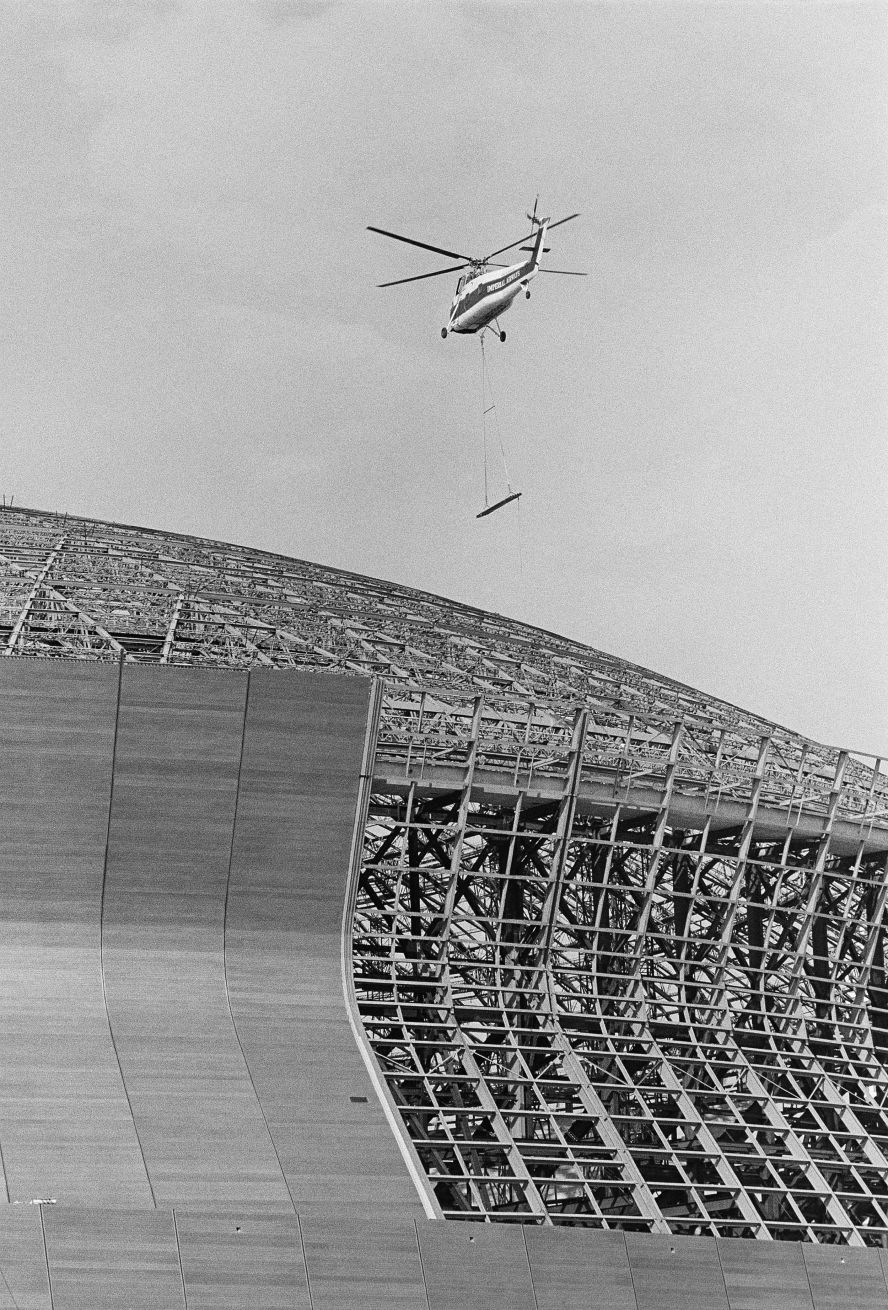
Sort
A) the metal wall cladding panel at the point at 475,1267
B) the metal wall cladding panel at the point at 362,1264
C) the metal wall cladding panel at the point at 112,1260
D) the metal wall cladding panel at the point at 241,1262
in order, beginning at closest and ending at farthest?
the metal wall cladding panel at the point at 112,1260
the metal wall cladding panel at the point at 241,1262
the metal wall cladding panel at the point at 362,1264
the metal wall cladding panel at the point at 475,1267

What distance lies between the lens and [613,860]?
68625 millimetres

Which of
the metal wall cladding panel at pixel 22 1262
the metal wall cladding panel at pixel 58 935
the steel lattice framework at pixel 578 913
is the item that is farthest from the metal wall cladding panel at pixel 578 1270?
the metal wall cladding panel at pixel 22 1262

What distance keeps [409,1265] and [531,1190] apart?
21.8ft

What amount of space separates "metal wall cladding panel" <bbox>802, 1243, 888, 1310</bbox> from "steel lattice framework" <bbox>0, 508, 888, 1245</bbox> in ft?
5.02

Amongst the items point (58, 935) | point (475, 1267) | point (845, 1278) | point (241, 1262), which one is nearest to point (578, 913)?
point (845, 1278)

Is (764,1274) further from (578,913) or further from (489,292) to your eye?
(489,292)

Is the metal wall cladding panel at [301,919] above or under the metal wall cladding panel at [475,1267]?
above

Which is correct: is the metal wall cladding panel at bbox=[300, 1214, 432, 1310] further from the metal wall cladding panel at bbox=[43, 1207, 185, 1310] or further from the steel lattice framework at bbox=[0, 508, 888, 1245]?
the steel lattice framework at bbox=[0, 508, 888, 1245]

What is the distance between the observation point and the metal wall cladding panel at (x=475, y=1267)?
4678 centimetres

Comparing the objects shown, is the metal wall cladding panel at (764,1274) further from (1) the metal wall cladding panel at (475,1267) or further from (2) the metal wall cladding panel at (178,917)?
(2) the metal wall cladding panel at (178,917)

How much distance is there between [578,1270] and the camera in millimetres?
48375

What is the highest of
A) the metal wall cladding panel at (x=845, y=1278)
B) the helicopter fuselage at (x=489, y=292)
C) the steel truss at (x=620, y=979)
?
the helicopter fuselage at (x=489, y=292)

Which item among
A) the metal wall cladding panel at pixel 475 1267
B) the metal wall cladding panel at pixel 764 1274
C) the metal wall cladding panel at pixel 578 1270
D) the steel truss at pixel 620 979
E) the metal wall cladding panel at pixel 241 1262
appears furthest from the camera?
the steel truss at pixel 620 979

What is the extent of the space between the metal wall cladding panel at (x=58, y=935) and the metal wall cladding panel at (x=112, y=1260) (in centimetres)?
250
